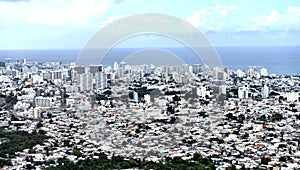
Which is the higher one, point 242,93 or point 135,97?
point 135,97

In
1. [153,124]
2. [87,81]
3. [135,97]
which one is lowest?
[153,124]

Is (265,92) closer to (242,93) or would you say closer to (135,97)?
(242,93)

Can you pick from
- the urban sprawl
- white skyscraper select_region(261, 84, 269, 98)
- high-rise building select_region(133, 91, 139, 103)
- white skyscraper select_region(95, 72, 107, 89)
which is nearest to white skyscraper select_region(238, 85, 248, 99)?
white skyscraper select_region(261, 84, 269, 98)

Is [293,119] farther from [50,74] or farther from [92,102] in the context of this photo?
[50,74]

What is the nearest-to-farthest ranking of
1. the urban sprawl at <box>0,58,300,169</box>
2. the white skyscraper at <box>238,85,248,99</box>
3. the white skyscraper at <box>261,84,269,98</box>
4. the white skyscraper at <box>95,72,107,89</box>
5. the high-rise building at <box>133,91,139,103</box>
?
the urban sprawl at <box>0,58,300,169</box>
the high-rise building at <box>133,91,139,103</box>
the white skyscraper at <box>95,72,107,89</box>
the white skyscraper at <box>238,85,248,99</box>
the white skyscraper at <box>261,84,269,98</box>

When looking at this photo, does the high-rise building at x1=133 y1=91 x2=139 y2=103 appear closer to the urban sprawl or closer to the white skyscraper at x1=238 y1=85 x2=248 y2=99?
the urban sprawl

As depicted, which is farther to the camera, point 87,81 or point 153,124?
point 87,81

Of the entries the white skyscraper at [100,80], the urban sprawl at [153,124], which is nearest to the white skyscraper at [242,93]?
the urban sprawl at [153,124]

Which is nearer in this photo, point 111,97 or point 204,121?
point 111,97

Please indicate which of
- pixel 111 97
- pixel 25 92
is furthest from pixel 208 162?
pixel 25 92

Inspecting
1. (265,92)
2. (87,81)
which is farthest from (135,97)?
(265,92)

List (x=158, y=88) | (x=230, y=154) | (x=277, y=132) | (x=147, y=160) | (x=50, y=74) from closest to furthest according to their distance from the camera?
(x=147, y=160), (x=230, y=154), (x=158, y=88), (x=277, y=132), (x=50, y=74)
